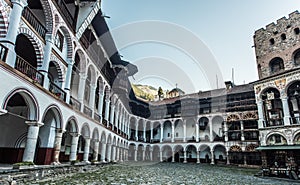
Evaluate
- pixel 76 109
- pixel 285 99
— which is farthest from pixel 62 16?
pixel 285 99

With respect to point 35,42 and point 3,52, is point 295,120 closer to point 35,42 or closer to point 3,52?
point 35,42

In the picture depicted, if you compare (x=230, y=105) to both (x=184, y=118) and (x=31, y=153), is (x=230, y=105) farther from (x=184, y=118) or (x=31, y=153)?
(x=31, y=153)

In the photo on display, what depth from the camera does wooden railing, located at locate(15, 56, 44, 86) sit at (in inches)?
357

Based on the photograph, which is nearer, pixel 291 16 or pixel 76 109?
pixel 76 109

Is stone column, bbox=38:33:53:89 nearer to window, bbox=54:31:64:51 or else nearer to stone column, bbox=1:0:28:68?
window, bbox=54:31:64:51

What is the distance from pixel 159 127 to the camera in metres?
42.6

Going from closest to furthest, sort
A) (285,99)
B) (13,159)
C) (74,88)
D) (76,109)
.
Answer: (13,159) < (76,109) < (74,88) < (285,99)

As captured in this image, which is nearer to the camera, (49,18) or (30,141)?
(30,141)

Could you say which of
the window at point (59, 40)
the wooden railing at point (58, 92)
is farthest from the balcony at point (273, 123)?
the window at point (59, 40)

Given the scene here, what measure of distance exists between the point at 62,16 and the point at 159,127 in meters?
33.4

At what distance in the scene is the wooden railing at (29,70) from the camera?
357 inches

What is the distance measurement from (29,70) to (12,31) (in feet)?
6.81

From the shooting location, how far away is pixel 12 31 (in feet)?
26.1

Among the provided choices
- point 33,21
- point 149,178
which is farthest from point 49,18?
point 149,178
